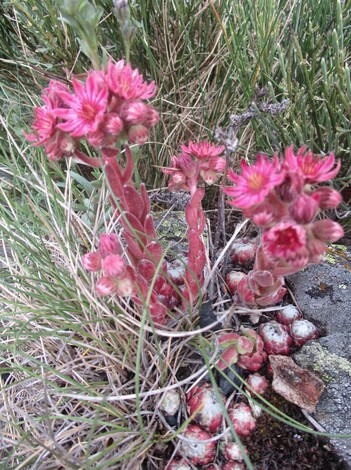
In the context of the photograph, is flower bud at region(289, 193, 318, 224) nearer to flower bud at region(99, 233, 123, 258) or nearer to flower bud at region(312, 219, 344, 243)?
flower bud at region(312, 219, 344, 243)

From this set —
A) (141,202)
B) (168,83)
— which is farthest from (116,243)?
(168,83)

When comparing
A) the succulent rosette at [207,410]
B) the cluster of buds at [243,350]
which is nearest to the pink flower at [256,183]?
the cluster of buds at [243,350]

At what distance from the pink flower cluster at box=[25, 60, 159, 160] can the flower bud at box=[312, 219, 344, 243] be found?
413 mm

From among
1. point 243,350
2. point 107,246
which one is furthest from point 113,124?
point 243,350

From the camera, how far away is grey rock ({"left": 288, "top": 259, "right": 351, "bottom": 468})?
111 centimetres

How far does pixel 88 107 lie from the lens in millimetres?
912

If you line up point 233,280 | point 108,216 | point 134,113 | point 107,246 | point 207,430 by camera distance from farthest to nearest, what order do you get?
point 108,216
point 233,280
point 207,430
point 107,246
point 134,113

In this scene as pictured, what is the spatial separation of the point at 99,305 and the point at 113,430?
1.09 feet

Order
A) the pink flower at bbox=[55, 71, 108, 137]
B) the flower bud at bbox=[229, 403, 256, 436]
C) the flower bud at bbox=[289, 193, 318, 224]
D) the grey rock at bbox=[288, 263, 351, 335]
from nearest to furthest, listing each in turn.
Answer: the flower bud at bbox=[289, 193, 318, 224] < the pink flower at bbox=[55, 71, 108, 137] < the flower bud at bbox=[229, 403, 256, 436] < the grey rock at bbox=[288, 263, 351, 335]

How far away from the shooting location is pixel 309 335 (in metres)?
1.28

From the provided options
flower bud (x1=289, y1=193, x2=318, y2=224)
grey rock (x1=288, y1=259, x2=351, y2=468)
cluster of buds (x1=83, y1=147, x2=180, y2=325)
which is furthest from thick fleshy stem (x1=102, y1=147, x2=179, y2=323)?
grey rock (x1=288, y1=259, x2=351, y2=468)

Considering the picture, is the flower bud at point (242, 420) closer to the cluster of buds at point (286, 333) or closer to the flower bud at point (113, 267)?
the cluster of buds at point (286, 333)

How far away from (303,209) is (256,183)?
132 millimetres

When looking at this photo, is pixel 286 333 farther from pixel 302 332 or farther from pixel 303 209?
pixel 303 209
